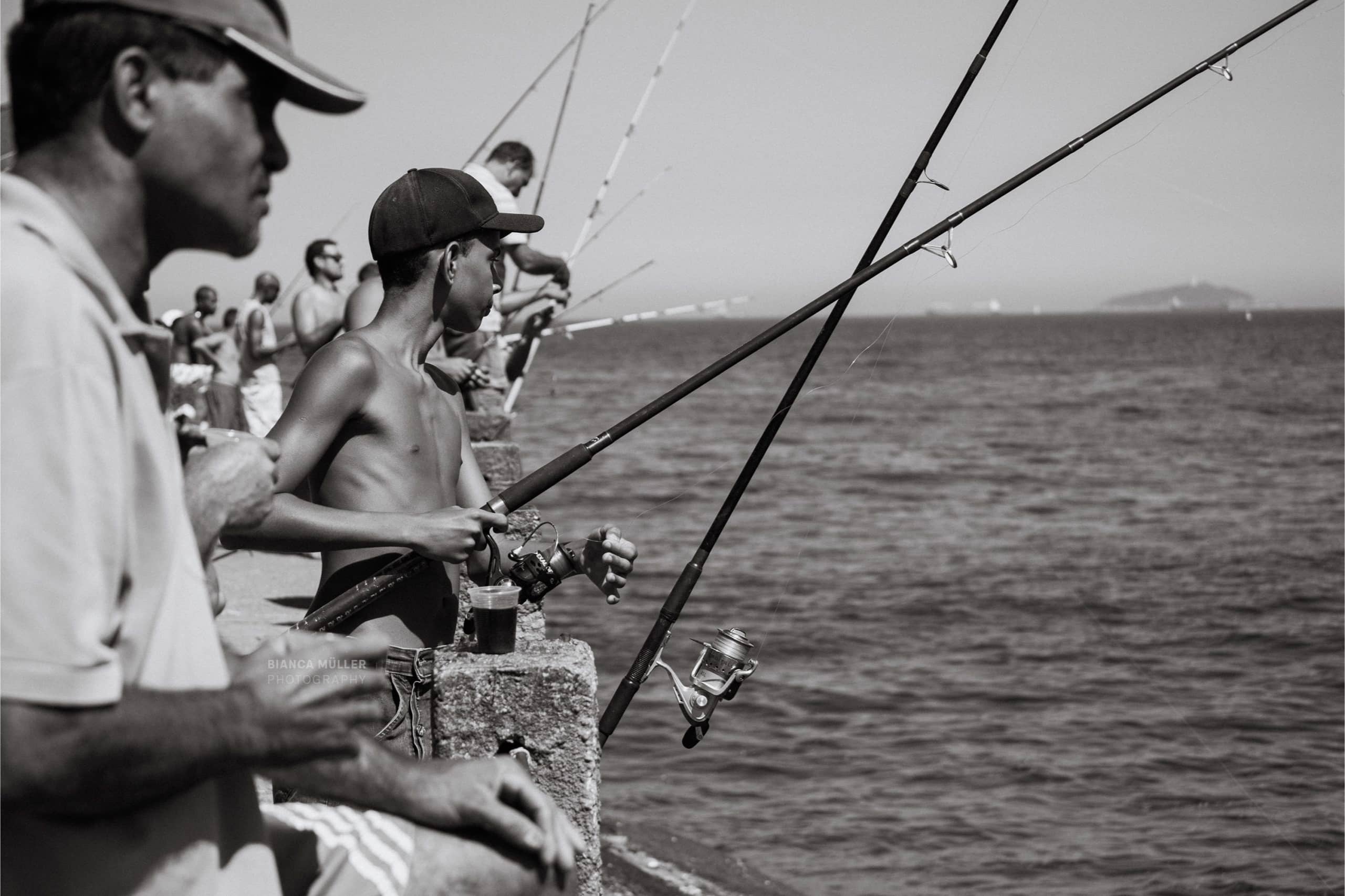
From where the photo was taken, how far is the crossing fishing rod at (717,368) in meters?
3.32

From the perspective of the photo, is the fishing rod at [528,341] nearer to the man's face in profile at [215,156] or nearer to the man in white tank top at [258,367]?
the man in white tank top at [258,367]

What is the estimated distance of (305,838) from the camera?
1.81 m

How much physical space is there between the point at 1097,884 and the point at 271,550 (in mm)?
7321

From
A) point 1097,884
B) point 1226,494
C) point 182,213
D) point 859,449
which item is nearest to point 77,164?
point 182,213

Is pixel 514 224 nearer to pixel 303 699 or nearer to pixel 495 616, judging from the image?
pixel 495 616

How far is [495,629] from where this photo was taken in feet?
12.3

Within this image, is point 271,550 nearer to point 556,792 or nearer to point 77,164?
point 556,792

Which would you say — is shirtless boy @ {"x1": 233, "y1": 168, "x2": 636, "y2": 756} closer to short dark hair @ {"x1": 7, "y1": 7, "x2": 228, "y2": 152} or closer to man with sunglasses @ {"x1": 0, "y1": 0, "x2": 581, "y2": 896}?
man with sunglasses @ {"x1": 0, "y1": 0, "x2": 581, "y2": 896}

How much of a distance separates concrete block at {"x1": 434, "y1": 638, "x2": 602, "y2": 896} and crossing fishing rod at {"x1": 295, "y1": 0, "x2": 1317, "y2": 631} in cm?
35

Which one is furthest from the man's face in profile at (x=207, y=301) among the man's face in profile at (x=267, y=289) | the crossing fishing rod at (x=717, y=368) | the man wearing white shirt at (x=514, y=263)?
the crossing fishing rod at (x=717, y=368)

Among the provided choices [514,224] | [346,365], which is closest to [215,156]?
[346,365]

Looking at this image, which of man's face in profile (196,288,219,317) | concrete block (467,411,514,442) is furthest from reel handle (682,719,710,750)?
man's face in profile (196,288,219,317)

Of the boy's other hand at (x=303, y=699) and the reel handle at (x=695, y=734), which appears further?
the reel handle at (x=695, y=734)

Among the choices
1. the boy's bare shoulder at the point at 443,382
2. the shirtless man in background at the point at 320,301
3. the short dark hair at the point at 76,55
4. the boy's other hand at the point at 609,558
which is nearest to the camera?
the short dark hair at the point at 76,55
